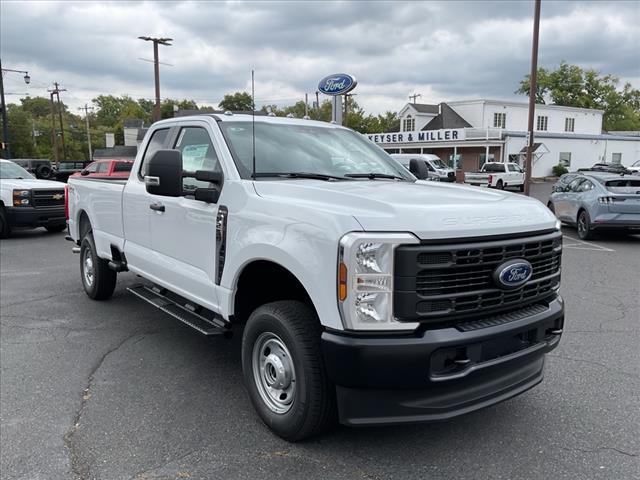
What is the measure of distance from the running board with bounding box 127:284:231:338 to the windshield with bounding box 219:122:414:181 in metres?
1.11

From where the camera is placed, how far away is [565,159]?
4681 cm

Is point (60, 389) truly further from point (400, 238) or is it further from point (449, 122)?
point (449, 122)

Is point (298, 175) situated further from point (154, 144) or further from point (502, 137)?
point (502, 137)

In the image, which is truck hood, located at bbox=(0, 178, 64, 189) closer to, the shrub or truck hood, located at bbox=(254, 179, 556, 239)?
truck hood, located at bbox=(254, 179, 556, 239)

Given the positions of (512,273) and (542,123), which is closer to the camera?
(512,273)

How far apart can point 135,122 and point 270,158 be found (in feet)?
202

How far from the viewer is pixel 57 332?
18.1 feet

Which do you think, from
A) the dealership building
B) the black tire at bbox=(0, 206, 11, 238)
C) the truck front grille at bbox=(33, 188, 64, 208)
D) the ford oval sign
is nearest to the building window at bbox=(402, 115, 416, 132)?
the dealership building

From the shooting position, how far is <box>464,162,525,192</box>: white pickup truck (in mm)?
32438

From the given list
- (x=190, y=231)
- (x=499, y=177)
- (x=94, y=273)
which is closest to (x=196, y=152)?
(x=190, y=231)

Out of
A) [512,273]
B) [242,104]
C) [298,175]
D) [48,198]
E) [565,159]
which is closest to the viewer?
[512,273]

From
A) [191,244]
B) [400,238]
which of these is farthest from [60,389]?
[400,238]

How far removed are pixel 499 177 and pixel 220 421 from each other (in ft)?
103

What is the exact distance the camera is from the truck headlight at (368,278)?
8.79 ft
